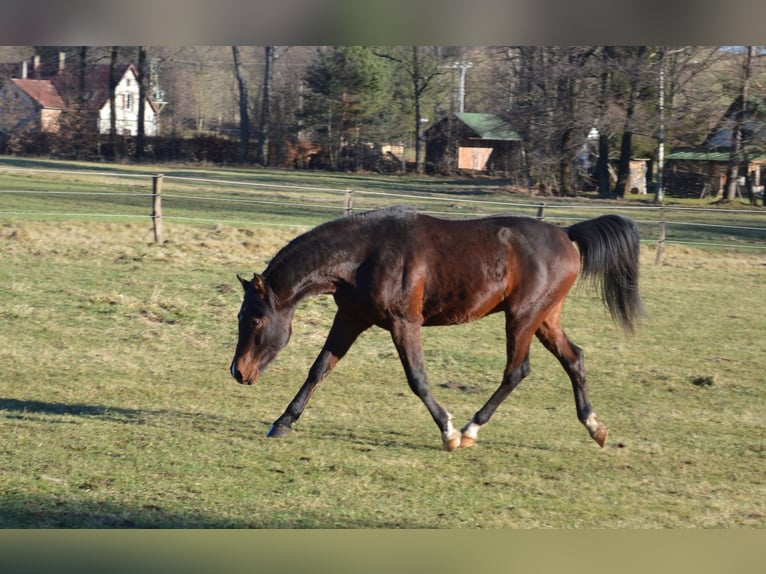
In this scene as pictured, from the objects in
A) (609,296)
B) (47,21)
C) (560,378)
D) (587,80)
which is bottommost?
(560,378)

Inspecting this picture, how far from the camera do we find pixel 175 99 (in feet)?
149

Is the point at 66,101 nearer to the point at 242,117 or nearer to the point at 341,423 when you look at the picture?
the point at 242,117

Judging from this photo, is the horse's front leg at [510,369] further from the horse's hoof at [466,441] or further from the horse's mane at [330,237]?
the horse's mane at [330,237]

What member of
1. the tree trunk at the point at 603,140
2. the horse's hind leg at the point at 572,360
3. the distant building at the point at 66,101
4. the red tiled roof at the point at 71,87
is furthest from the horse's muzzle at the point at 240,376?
the red tiled roof at the point at 71,87

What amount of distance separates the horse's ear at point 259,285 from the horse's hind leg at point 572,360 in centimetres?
188

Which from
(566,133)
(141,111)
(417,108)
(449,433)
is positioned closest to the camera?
(449,433)

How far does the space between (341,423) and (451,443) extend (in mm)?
1106

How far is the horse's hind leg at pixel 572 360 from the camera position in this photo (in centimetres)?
603

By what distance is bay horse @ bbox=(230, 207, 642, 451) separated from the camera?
19.1 feet

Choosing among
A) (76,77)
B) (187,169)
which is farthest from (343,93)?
(76,77)

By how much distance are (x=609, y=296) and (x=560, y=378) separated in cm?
228

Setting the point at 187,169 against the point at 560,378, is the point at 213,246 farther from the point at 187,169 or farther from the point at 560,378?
the point at 187,169

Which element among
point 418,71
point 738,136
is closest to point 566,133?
point 738,136

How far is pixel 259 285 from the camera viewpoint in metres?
5.76
